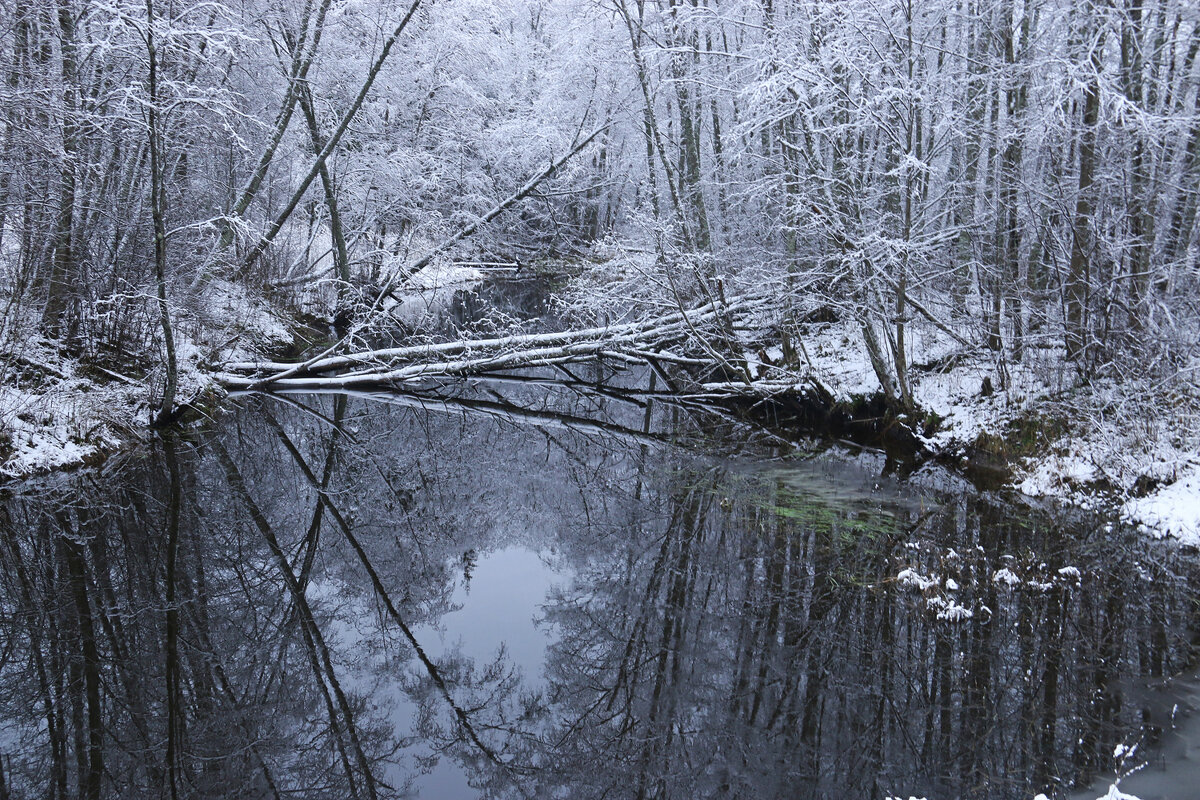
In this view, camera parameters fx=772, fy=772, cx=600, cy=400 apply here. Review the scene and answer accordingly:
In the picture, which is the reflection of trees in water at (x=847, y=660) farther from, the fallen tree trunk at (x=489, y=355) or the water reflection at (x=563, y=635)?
the fallen tree trunk at (x=489, y=355)

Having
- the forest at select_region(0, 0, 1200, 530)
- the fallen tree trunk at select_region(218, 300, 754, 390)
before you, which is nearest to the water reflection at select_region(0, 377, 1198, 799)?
the forest at select_region(0, 0, 1200, 530)

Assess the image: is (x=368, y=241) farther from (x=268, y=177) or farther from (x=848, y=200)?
(x=848, y=200)

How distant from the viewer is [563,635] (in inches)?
219

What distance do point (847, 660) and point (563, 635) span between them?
6.40 feet

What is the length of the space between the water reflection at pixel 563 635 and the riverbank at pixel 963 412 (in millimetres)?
610

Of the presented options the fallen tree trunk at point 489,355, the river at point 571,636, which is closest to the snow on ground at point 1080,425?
the river at point 571,636

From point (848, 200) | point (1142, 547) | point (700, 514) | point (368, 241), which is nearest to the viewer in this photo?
point (1142, 547)

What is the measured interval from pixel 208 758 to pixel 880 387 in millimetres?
9728

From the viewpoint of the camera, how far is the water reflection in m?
4.06

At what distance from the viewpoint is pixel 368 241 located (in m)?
18.4

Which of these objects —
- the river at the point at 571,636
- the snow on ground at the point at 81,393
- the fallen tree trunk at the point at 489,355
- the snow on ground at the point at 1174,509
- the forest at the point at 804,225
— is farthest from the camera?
the fallen tree trunk at the point at 489,355

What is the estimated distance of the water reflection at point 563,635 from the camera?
13.3 ft

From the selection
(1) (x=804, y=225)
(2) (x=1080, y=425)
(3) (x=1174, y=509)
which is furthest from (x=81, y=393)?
(3) (x=1174, y=509)

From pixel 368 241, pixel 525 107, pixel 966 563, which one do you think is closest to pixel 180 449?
pixel 966 563
